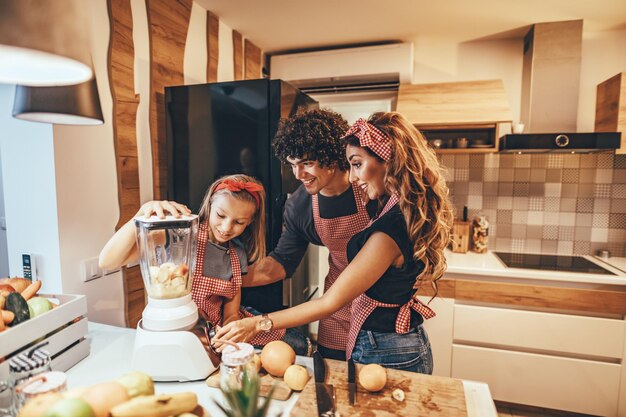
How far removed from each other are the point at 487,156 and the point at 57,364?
112 inches

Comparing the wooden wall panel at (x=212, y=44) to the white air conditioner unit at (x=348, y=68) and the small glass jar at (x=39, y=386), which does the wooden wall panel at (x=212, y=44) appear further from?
the small glass jar at (x=39, y=386)

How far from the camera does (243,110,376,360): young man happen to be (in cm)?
157

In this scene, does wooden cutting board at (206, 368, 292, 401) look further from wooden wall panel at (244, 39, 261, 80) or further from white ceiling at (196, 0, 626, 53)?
wooden wall panel at (244, 39, 261, 80)

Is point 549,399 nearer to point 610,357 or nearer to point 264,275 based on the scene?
point 610,357

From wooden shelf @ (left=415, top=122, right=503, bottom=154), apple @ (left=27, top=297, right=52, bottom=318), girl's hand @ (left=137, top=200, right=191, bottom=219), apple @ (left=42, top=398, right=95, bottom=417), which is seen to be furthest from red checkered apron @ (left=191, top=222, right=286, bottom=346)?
wooden shelf @ (left=415, top=122, right=503, bottom=154)

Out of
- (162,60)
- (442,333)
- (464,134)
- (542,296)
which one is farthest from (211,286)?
(464,134)

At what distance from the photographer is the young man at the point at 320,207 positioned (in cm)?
157

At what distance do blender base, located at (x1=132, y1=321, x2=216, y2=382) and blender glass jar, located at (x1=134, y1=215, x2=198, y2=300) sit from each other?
114 mm

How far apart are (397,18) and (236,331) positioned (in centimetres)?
220

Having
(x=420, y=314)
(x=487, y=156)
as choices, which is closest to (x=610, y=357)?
(x=487, y=156)

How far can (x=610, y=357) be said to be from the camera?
2223 millimetres

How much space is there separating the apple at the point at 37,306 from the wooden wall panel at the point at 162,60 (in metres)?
0.97

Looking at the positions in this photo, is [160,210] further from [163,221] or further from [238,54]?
[238,54]

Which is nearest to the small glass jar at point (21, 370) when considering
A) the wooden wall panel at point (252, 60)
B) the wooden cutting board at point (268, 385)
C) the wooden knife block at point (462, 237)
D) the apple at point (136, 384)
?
the apple at point (136, 384)
